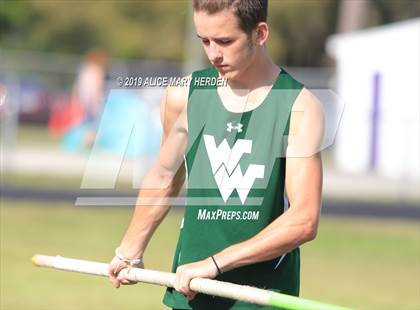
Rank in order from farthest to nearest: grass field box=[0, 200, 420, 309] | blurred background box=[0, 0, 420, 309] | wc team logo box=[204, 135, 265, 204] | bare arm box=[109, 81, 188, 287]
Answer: blurred background box=[0, 0, 420, 309] → grass field box=[0, 200, 420, 309] → bare arm box=[109, 81, 188, 287] → wc team logo box=[204, 135, 265, 204]

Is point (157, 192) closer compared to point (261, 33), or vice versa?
point (261, 33)

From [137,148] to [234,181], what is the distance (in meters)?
13.9

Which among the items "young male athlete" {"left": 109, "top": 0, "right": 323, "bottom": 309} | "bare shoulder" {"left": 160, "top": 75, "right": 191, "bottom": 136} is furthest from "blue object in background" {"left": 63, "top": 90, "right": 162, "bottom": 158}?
"young male athlete" {"left": 109, "top": 0, "right": 323, "bottom": 309}

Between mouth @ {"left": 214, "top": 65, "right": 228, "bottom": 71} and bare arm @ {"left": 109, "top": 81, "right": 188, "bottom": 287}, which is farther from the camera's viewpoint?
bare arm @ {"left": 109, "top": 81, "right": 188, "bottom": 287}

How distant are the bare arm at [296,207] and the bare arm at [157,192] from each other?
54cm

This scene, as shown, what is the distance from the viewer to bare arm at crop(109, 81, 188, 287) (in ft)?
16.9

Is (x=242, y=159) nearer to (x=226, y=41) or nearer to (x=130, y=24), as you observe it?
(x=226, y=41)

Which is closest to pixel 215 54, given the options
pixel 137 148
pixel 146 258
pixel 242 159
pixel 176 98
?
pixel 176 98

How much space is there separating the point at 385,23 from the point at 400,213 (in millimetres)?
34809

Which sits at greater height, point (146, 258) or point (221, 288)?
point (146, 258)

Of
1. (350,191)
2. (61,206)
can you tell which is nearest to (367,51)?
(350,191)

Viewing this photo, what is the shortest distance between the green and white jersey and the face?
197 mm

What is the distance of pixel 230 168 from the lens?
4.94 metres

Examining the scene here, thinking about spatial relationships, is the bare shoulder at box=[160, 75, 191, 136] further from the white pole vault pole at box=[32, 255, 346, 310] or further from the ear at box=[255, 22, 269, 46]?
the white pole vault pole at box=[32, 255, 346, 310]
